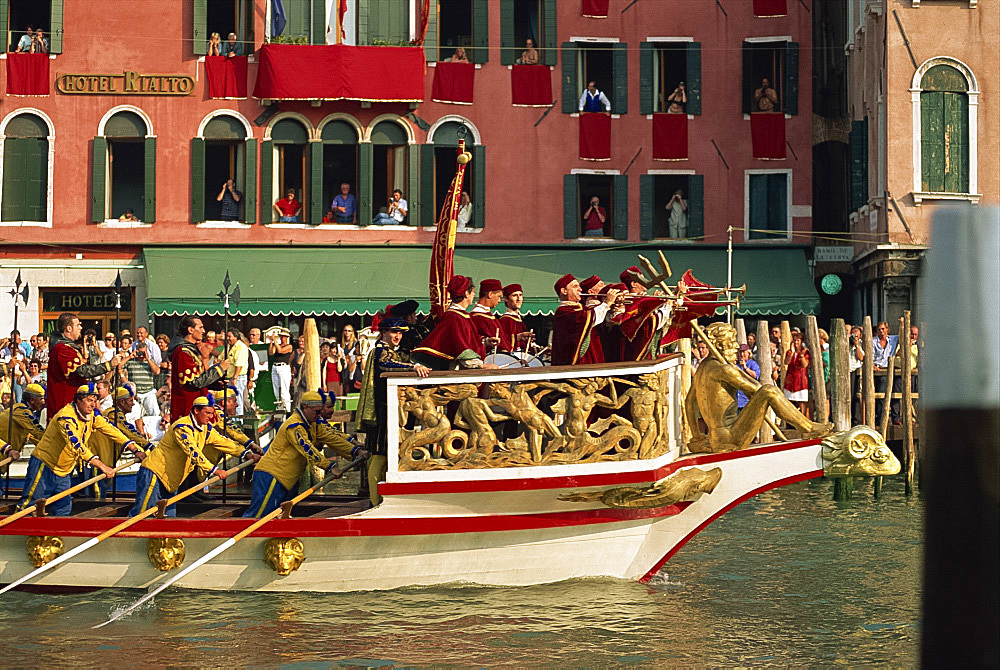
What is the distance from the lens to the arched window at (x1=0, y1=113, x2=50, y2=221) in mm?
29094

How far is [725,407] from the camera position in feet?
39.5

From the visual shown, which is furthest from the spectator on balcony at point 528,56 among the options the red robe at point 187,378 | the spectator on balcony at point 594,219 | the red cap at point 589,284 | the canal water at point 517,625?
the red cap at point 589,284

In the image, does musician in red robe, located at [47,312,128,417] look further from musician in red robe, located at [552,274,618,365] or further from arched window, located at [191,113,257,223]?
arched window, located at [191,113,257,223]

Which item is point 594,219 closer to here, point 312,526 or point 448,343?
point 448,343

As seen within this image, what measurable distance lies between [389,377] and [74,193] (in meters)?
20.3

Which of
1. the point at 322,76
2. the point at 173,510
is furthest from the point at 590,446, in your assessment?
the point at 322,76

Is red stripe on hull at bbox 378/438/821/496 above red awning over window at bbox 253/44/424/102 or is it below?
below

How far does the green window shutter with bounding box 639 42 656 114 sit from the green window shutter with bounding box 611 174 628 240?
1594 mm

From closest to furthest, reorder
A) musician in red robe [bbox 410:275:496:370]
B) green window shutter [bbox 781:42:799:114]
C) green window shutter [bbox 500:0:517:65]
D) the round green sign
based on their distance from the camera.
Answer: musician in red robe [bbox 410:275:496:370] → the round green sign → green window shutter [bbox 781:42:799:114] → green window shutter [bbox 500:0:517:65]

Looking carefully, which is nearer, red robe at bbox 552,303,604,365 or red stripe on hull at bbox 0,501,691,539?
red stripe on hull at bbox 0,501,691,539

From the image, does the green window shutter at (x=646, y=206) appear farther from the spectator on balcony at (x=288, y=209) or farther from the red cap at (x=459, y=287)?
the red cap at (x=459, y=287)

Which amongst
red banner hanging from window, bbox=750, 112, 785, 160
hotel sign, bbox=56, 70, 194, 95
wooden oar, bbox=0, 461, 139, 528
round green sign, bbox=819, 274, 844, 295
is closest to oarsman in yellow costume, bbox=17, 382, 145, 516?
wooden oar, bbox=0, 461, 139, 528

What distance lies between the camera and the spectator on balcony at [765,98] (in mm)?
30562

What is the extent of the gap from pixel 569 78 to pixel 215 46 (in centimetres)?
754
